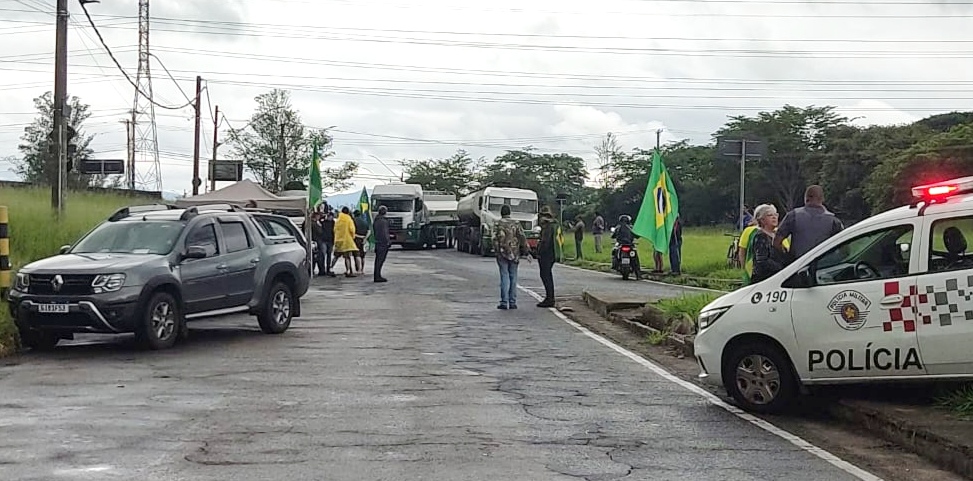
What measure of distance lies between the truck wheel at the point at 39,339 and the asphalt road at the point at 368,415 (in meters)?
0.29

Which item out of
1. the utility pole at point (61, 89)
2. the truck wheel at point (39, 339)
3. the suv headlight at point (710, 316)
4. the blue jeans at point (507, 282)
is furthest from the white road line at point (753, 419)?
the utility pole at point (61, 89)

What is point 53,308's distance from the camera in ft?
44.5

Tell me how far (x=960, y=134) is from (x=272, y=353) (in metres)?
49.4

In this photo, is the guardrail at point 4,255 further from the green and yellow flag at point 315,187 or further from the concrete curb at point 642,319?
the green and yellow flag at point 315,187

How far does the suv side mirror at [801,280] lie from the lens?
975cm

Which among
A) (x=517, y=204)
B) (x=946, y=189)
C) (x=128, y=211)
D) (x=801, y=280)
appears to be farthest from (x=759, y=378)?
(x=517, y=204)

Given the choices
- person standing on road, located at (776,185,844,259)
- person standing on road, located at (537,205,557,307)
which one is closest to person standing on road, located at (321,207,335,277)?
person standing on road, located at (537,205,557,307)

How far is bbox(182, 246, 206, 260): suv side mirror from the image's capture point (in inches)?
577

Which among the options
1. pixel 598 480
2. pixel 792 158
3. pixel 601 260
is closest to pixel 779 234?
pixel 598 480

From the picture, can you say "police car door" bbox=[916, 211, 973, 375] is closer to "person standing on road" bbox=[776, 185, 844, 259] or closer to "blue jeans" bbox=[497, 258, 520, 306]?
"person standing on road" bbox=[776, 185, 844, 259]

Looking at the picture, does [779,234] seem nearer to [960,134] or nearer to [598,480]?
[598,480]

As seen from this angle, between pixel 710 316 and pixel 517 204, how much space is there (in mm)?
38906

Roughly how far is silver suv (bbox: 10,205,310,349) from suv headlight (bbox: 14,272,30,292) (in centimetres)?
1

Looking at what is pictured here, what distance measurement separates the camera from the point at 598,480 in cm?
729
